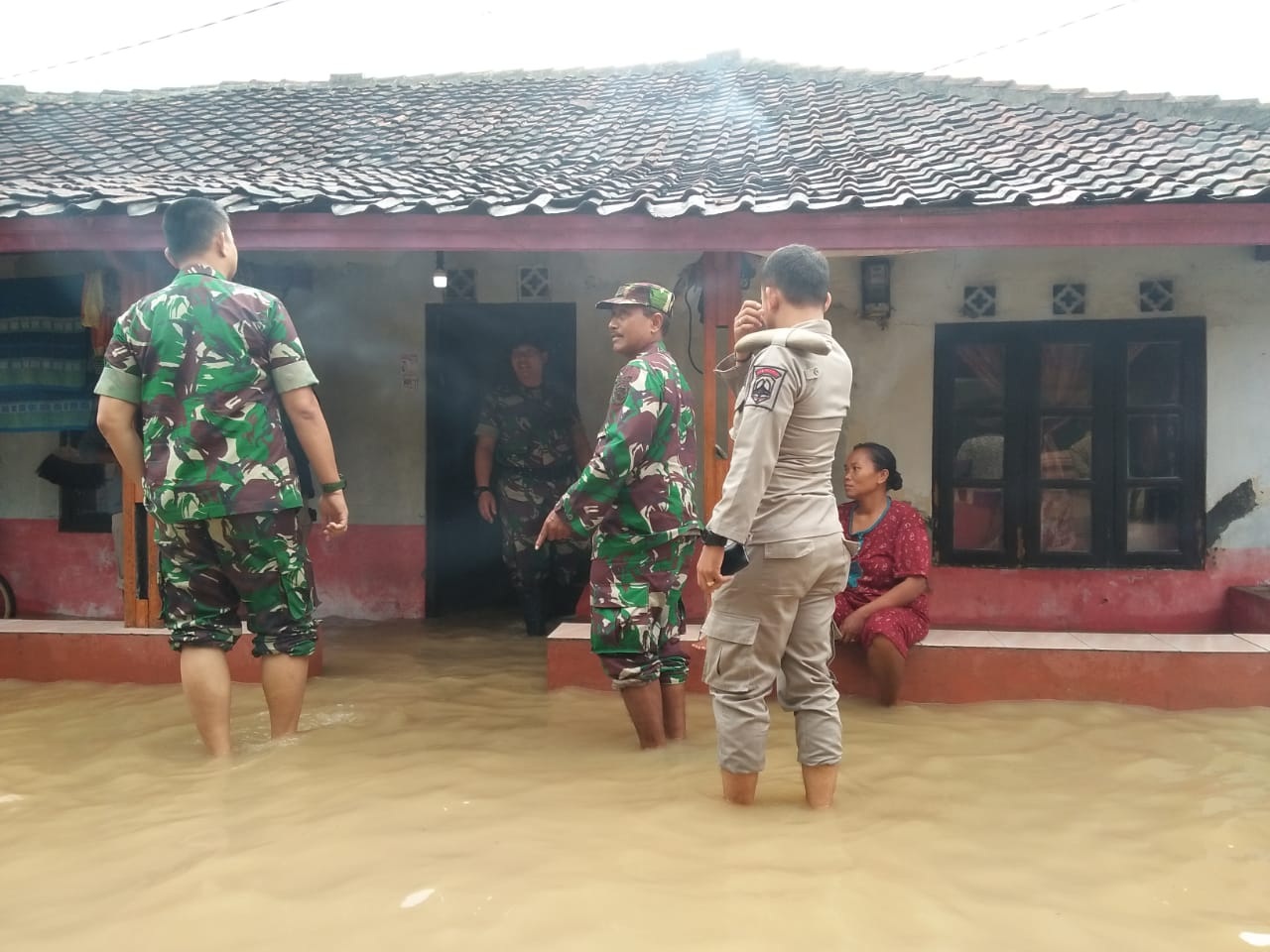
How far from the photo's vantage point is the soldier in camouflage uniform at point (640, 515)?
333 centimetres

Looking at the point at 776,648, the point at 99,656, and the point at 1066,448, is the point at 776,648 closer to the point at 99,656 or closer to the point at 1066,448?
the point at 99,656

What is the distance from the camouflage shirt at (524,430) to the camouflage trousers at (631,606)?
2593 mm

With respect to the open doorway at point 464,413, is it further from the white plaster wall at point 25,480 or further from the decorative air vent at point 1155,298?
the decorative air vent at point 1155,298

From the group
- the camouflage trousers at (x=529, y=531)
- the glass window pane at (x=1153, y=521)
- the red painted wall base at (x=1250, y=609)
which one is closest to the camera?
the red painted wall base at (x=1250, y=609)

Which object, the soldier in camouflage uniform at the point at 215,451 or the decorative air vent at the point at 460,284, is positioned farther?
the decorative air vent at the point at 460,284

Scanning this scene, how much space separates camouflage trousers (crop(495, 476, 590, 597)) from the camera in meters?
5.95

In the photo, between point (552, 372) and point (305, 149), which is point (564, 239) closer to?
point (552, 372)

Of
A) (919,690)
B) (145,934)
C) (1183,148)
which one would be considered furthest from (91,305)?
(1183,148)

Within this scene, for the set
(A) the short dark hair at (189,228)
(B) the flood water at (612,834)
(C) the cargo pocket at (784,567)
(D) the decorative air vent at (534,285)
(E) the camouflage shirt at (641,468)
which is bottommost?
(B) the flood water at (612,834)

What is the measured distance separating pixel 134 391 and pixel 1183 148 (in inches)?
246

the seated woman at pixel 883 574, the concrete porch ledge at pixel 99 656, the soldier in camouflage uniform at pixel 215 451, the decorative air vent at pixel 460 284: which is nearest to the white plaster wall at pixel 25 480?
the concrete porch ledge at pixel 99 656

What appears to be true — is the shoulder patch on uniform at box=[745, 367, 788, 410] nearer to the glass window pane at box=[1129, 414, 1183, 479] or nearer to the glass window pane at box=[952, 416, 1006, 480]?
the glass window pane at box=[952, 416, 1006, 480]

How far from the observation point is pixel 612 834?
267 centimetres

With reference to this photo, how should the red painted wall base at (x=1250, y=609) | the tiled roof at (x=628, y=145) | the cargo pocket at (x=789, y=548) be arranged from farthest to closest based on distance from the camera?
the red painted wall base at (x=1250, y=609) → the tiled roof at (x=628, y=145) → the cargo pocket at (x=789, y=548)
